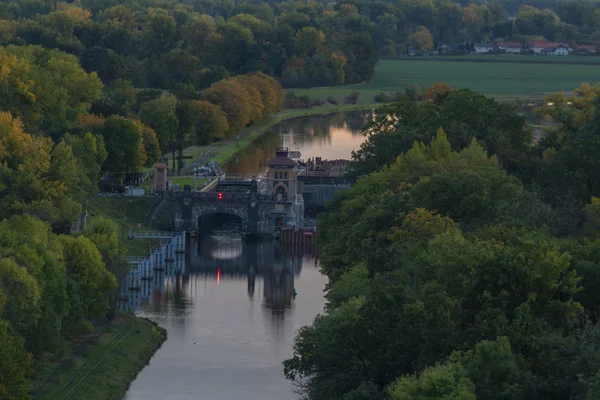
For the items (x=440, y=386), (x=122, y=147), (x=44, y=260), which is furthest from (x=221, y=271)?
(x=440, y=386)

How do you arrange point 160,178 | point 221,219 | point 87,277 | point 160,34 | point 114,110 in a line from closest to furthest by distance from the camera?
point 87,277
point 160,178
point 221,219
point 114,110
point 160,34

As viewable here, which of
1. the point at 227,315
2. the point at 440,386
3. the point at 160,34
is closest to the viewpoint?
the point at 440,386

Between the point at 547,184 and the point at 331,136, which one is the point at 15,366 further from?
the point at 331,136

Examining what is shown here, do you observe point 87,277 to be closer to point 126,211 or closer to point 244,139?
point 126,211

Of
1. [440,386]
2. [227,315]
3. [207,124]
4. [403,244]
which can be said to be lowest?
[227,315]

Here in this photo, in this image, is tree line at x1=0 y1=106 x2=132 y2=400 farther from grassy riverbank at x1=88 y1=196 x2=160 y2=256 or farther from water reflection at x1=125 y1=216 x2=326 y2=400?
water reflection at x1=125 y1=216 x2=326 y2=400

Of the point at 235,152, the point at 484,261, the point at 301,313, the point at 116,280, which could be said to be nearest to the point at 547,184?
the point at 301,313

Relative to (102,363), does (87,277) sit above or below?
above
